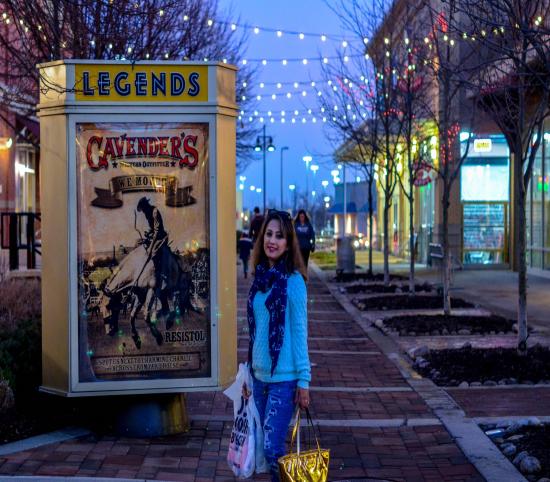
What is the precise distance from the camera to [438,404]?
7863mm

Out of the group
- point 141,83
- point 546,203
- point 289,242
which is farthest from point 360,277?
point 289,242

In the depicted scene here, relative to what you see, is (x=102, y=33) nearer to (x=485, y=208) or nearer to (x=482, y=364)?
(x=482, y=364)

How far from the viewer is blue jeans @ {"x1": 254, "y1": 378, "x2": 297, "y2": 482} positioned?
466 cm

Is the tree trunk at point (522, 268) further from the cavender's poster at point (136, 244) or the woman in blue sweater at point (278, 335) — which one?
the woman in blue sweater at point (278, 335)

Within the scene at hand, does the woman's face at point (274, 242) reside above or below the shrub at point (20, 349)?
above

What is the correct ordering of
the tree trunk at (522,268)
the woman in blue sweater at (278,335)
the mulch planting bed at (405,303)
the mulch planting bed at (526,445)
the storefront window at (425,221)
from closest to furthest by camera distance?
1. the woman in blue sweater at (278,335)
2. the mulch planting bed at (526,445)
3. the tree trunk at (522,268)
4. the mulch planting bed at (405,303)
5. the storefront window at (425,221)

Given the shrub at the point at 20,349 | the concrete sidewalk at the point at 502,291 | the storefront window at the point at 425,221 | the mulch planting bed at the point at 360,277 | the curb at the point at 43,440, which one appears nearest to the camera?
the curb at the point at 43,440

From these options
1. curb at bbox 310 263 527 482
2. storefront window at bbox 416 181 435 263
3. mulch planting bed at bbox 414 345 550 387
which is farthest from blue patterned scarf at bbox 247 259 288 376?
storefront window at bbox 416 181 435 263

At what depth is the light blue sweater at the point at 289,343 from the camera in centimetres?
472

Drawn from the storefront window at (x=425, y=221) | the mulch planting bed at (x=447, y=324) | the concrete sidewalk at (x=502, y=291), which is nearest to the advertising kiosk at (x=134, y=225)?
the mulch planting bed at (x=447, y=324)

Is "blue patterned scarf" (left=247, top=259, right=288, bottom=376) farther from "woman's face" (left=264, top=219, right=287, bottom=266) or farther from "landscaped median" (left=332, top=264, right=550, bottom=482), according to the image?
"landscaped median" (left=332, top=264, right=550, bottom=482)

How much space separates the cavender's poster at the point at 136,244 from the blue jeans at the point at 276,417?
6.04 ft

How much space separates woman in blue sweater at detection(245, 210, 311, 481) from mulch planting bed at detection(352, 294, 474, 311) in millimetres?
10706

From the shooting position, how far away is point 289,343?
15.7 ft
